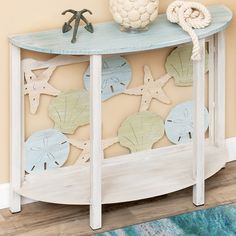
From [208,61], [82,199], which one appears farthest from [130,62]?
[82,199]

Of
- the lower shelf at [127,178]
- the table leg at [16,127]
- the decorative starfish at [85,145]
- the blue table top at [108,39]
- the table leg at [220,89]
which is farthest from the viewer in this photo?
the table leg at [220,89]

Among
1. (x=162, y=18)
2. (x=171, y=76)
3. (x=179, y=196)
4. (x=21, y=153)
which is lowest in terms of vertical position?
(x=179, y=196)

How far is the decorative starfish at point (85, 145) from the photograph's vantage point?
2783mm

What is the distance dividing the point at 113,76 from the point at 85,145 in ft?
0.84

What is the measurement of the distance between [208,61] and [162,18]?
0.32 meters

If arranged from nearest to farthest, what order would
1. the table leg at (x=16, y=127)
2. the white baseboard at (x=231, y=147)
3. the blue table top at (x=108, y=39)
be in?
the blue table top at (x=108, y=39) → the table leg at (x=16, y=127) → the white baseboard at (x=231, y=147)

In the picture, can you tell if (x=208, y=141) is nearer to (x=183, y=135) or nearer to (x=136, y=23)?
(x=183, y=135)

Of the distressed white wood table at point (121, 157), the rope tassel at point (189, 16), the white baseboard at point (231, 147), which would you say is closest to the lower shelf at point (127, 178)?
the distressed white wood table at point (121, 157)

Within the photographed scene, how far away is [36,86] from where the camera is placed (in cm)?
265

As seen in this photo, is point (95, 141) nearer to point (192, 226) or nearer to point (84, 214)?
point (84, 214)

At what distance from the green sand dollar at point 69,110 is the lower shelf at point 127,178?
0.16 m

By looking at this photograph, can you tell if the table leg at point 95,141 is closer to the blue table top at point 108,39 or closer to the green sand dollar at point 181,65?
the blue table top at point 108,39

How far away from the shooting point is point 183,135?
2.99 meters

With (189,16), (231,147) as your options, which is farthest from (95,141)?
(231,147)
